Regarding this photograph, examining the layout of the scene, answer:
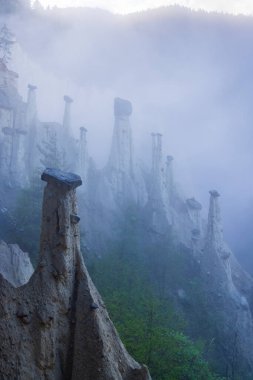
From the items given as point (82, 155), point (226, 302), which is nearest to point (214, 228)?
point (226, 302)

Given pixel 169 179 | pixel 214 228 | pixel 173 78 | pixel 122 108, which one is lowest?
pixel 214 228

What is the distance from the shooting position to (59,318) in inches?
303

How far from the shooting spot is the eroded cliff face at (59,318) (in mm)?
7055

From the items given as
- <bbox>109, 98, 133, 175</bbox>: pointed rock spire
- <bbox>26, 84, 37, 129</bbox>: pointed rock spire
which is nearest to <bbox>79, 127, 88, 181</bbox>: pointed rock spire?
<bbox>109, 98, 133, 175</bbox>: pointed rock spire

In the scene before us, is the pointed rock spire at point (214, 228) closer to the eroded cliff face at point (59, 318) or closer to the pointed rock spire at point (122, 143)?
the pointed rock spire at point (122, 143)

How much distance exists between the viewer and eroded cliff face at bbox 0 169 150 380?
7.05 meters

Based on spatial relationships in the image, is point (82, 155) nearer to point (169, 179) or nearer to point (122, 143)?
point (122, 143)

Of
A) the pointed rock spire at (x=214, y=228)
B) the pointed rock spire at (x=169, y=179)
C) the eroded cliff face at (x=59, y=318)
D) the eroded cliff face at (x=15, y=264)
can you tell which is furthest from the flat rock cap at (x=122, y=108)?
the eroded cliff face at (x=59, y=318)

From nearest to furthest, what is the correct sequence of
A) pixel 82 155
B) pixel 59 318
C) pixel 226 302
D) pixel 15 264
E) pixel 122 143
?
pixel 59 318 → pixel 15 264 → pixel 226 302 → pixel 82 155 → pixel 122 143

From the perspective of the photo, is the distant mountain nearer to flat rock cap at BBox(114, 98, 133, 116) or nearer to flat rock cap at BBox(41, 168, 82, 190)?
flat rock cap at BBox(114, 98, 133, 116)

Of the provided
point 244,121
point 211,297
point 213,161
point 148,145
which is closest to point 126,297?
point 211,297

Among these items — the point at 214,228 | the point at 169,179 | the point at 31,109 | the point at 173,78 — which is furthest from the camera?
the point at 173,78

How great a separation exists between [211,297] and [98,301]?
27.3 meters

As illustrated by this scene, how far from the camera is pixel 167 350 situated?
17.4 m
